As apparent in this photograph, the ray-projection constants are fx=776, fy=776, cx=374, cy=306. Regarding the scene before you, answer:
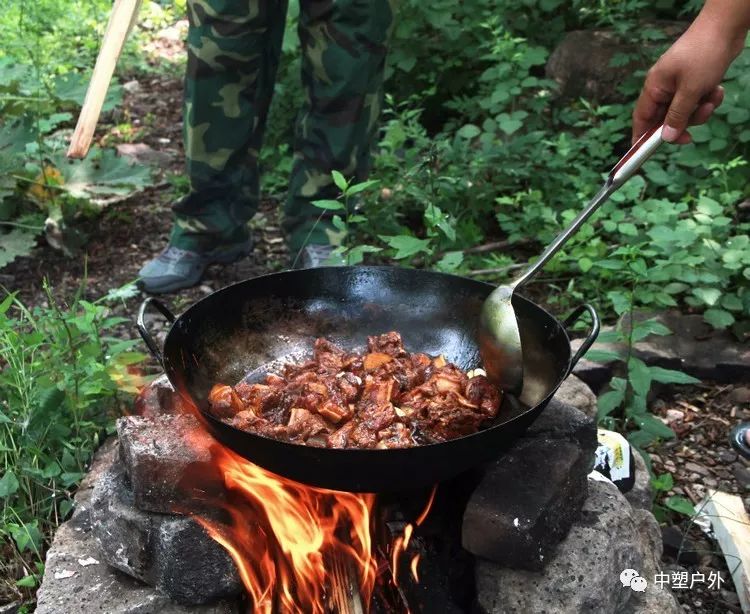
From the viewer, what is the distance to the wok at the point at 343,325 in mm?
2322

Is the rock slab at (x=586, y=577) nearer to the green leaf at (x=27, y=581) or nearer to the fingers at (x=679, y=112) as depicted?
the fingers at (x=679, y=112)

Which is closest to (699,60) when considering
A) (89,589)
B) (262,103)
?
(89,589)

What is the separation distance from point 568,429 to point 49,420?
5.75 ft

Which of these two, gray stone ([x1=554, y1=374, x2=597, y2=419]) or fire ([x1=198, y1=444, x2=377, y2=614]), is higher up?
fire ([x1=198, y1=444, x2=377, y2=614])

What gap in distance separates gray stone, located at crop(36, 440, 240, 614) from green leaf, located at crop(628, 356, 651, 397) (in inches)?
62.4

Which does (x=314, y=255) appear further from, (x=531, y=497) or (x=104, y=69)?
(x=531, y=497)

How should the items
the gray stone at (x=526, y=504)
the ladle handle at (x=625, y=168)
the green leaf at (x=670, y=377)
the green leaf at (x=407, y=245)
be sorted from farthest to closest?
the green leaf at (x=407, y=245) < the green leaf at (x=670, y=377) < the ladle handle at (x=625, y=168) < the gray stone at (x=526, y=504)

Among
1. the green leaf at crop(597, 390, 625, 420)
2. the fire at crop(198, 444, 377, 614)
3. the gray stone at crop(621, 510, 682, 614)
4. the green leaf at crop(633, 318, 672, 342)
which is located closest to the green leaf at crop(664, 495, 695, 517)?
the gray stone at crop(621, 510, 682, 614)

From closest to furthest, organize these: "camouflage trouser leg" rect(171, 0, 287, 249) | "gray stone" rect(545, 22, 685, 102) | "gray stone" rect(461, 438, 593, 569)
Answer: "gray stone" rect(461, 438, 593, 569) → "camouflage trouser leg" rect(171, 0, 287, 249) → "gray stone" rect(545, 22, 685, 102)

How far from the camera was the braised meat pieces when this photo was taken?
7.08 feet

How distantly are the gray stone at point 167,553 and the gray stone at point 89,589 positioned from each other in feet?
0.11

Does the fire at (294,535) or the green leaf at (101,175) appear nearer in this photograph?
the fire at (294,535)

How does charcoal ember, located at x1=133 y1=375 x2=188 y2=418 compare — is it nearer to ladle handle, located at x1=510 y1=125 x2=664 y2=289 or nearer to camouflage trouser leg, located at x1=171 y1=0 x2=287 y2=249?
ladle handle, located at x1=510 y1=125 x2=664 y2=289

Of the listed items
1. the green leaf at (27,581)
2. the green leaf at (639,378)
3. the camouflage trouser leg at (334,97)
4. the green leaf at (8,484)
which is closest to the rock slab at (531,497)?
the green leaf at (639,378)
